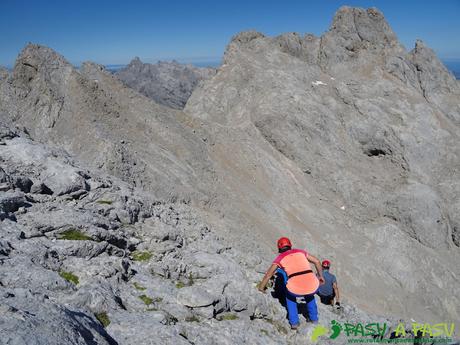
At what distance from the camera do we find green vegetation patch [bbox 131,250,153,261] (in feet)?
39.6

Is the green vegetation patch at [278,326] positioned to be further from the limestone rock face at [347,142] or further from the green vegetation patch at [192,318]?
the limestone rock face at [347,142]

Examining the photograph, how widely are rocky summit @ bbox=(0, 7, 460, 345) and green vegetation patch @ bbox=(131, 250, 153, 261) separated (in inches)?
2.6

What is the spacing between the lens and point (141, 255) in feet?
40.3

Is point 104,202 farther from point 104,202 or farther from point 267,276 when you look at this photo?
point 267,276

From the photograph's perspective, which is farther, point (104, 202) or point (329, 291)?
point (329, 291)

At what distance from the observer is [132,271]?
11000 mm

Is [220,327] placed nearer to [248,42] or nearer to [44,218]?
[44,218]

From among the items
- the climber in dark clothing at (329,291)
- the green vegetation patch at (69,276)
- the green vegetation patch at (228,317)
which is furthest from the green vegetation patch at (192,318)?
the climber in dark clothing at (329,291)

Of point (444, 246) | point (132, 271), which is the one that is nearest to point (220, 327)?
point (132, 271)

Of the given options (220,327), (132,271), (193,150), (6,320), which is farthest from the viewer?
(193,150)

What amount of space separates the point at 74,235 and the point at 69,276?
193 cm

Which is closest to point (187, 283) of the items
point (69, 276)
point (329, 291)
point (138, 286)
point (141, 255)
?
point (138, 286)

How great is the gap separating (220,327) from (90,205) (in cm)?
636

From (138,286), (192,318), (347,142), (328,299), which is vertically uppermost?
(347,142)
